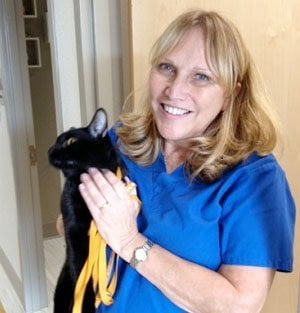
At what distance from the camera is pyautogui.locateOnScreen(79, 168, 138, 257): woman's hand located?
818 millimetres

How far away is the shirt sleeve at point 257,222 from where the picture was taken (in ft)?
2.48

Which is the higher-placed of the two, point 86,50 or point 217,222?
point 86,50

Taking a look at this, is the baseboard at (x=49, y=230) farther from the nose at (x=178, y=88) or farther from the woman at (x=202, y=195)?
the nose at (x=178, y=88)

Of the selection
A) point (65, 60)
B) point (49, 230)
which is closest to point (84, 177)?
point (65, 60)

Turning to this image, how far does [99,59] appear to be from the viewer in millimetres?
1220

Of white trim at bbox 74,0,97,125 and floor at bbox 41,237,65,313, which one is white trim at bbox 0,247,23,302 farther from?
white trim at bbox 74,0,97,125

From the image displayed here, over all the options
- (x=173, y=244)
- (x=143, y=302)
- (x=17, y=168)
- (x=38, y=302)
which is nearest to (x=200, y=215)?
(x=173, y=244)

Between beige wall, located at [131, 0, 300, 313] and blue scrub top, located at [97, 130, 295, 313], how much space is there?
42 centimetres

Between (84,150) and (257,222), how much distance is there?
0.40 metres

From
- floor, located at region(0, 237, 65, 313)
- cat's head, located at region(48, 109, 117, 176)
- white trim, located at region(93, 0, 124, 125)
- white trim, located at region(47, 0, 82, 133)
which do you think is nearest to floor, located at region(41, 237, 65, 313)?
floor, located at region(0, 237, 65, 313)

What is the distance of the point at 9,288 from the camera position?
230 cm

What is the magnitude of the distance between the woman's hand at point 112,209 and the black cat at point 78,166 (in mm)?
58

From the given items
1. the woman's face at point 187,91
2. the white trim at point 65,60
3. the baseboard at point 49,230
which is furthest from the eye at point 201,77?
the baseboard at point 49,230

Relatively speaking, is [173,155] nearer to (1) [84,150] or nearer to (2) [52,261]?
(1) [84,150]
